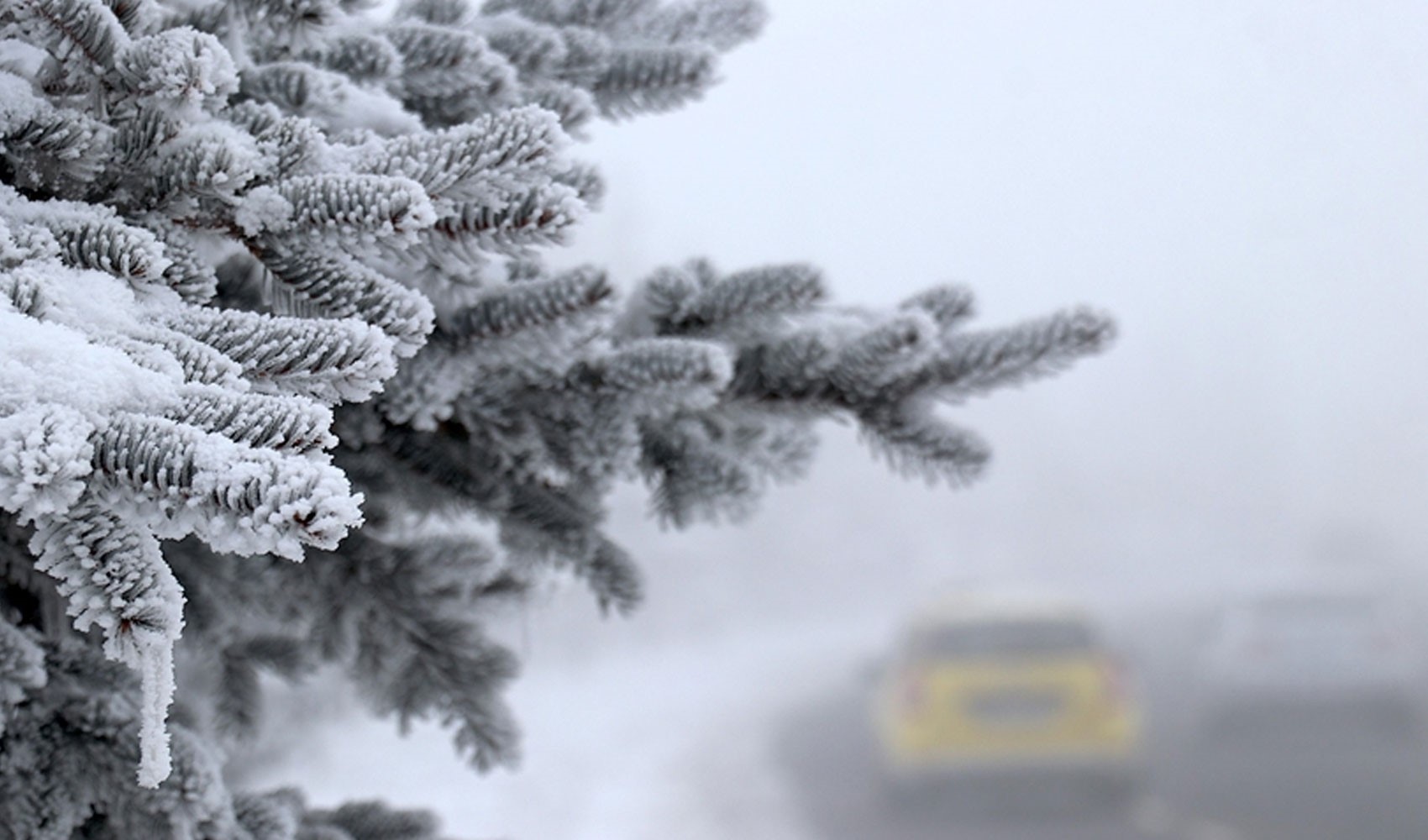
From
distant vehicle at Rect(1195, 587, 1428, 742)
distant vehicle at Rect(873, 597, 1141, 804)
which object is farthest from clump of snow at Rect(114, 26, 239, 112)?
distant vehicle at Rect(1195, 587, 1428, 742)

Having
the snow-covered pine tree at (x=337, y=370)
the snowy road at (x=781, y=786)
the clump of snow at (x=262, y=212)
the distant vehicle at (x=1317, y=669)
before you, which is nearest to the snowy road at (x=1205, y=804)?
the snowy road at (x=781, y=786)

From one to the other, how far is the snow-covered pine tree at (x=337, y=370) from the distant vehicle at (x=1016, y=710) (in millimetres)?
9001

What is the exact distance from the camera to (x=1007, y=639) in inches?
431

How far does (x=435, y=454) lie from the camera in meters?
1.86

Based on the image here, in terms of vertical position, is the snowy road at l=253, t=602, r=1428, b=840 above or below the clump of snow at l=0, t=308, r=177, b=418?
above

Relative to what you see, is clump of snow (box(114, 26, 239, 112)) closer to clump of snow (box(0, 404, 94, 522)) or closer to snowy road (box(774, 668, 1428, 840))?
clump of snow (box(0, 404, 94, 522))

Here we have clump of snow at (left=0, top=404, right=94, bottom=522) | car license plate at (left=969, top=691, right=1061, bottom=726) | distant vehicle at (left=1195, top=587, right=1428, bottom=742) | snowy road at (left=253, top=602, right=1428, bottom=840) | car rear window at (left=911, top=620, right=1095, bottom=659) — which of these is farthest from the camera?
distant vehicle at (left=1195, top=587, right=1428, bottom=742)

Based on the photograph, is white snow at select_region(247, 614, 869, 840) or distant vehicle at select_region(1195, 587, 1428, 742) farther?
distant vehicle at select_region(1195, 587, 1428, 742)

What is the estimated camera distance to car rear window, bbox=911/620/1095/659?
424 inches

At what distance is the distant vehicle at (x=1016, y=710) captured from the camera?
34.4 ft

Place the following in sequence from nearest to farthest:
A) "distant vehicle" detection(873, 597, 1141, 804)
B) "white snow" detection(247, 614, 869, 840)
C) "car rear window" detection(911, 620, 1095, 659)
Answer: "white snow" detection(247, 614, 869, 840)
"distant vehicle" detection(873, 597, 1141, 804)
"car rear window" detection(911, 620, 1095, 659)

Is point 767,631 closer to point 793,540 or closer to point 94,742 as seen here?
point 793,540

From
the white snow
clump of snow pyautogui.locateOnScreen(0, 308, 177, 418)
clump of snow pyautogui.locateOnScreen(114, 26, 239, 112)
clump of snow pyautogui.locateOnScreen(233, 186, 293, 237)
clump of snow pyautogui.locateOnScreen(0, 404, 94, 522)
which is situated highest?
the white snow

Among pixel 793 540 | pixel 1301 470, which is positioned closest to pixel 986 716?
pixel 793 540
